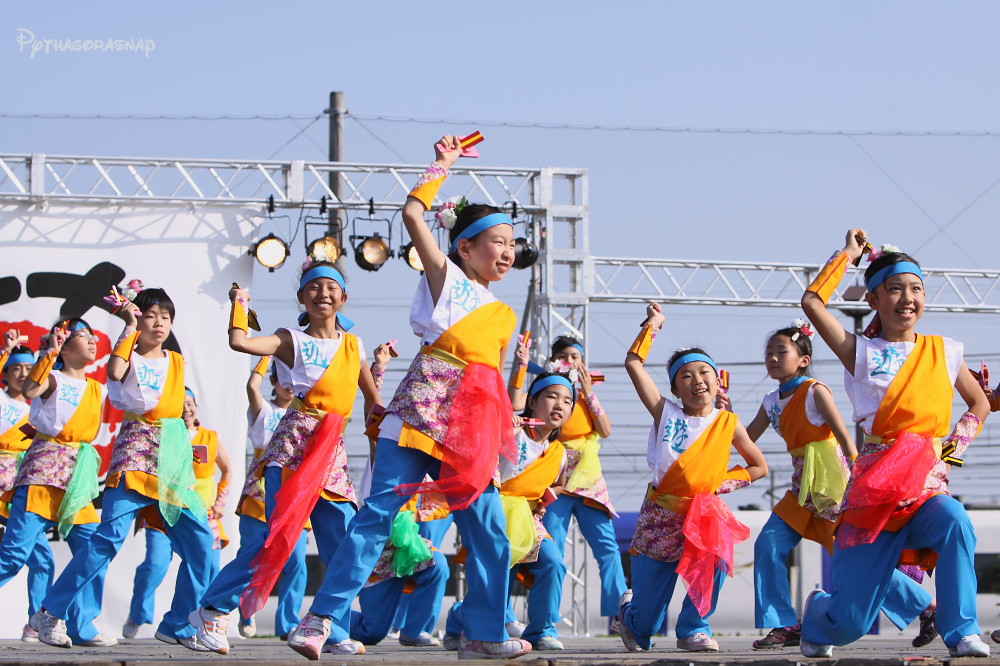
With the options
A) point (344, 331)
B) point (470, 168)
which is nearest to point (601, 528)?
Result: point (344, 331)

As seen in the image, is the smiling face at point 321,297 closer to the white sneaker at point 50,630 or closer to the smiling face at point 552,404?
the smiling face at point 552,404

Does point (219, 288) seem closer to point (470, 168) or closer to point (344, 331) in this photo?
point (470, 168)

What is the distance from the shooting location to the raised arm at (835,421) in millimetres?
6152

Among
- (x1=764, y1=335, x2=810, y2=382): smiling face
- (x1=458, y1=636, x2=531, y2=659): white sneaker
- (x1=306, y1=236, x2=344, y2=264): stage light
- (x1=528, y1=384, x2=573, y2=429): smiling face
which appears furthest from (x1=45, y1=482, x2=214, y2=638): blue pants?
(x1=306, y1=236, x2=344, y2=264): stage light

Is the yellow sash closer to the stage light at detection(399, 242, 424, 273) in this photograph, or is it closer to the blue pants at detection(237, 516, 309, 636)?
the blue pants at detection(237, 516, 309, 636)

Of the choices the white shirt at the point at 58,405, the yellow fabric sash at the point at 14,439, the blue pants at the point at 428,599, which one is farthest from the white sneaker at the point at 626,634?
the yellow fabric sash at the point at 14,439

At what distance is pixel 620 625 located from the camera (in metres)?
6.54

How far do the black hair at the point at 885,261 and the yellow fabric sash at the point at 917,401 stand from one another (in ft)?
1.09

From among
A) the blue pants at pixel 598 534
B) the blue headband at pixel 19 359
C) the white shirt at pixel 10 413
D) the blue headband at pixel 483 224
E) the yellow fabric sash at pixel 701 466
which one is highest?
the blue headband at pixel 19 359

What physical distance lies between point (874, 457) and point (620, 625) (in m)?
2.21

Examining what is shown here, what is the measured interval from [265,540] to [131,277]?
5.45m

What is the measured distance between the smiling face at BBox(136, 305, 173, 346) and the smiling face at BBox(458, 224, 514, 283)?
2.19 m

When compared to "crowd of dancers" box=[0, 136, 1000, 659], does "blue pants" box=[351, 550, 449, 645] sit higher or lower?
lower

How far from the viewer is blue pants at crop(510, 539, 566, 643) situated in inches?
271
